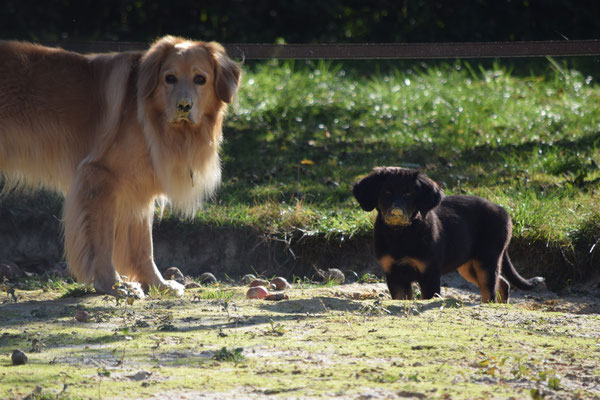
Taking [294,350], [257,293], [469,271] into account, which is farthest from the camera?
[469,271]

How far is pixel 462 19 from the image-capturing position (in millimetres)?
13047

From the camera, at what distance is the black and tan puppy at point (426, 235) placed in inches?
224

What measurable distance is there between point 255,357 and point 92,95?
117 inches

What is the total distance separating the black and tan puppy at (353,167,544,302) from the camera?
224 inches

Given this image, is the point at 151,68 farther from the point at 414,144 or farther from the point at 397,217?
the point at 414,144

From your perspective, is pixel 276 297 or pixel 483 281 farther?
pixel 483 281

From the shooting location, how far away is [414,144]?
9.18 m

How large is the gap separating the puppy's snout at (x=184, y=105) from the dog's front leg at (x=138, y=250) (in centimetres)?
83

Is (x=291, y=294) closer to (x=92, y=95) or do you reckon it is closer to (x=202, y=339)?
(x=202, y=339)

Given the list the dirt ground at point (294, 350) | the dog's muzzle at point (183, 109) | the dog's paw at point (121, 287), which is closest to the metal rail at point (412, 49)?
the dog's muzzle at point (183, 109)

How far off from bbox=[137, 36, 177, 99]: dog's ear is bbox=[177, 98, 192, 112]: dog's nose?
0.87 feet

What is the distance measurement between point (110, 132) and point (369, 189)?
6.30 feet

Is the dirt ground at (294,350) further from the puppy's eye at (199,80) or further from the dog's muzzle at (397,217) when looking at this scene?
the puppy's eye at (199,80)

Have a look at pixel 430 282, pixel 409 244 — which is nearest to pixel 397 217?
pixel 409 244
